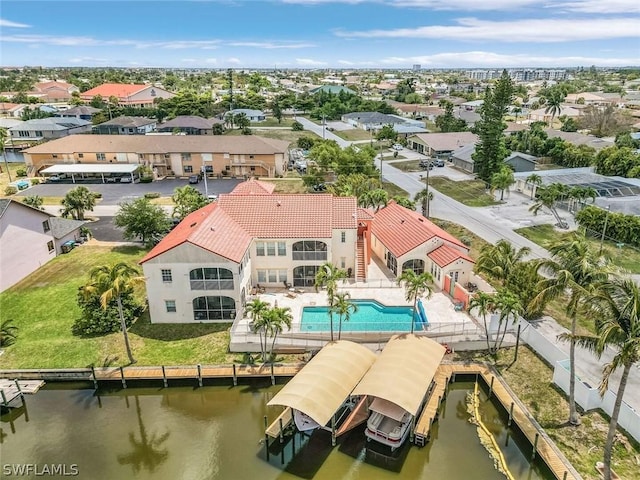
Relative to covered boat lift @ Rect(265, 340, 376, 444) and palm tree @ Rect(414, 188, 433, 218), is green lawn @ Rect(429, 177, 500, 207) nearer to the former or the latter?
palm tree @ Rect(414, 188, 433, 218)

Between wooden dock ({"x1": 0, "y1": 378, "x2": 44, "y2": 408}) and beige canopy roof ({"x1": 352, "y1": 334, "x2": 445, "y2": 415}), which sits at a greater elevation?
beige canopy roof ({"x1": 352, "y1": 334, "x2": 445, "y2": 415})

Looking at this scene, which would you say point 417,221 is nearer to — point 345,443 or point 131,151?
point 345,443

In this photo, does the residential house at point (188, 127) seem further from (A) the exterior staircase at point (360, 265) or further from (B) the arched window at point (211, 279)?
(B) the arched window at point (211, 279)

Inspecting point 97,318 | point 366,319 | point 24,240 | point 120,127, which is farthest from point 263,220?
point 120,127

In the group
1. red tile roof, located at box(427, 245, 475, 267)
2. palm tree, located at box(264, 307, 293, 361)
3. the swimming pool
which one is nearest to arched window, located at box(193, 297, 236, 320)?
the swimming pool

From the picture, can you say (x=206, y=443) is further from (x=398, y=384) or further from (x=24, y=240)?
(x=24, y=240)

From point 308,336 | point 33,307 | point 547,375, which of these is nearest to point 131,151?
point 33,307
